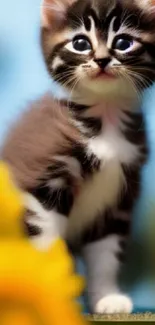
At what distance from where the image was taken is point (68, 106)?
1104mm

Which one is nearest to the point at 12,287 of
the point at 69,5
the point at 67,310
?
the point at 67,310

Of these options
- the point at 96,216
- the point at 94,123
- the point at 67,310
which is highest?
the point at 94,123

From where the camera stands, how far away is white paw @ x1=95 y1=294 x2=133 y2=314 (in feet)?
3.43

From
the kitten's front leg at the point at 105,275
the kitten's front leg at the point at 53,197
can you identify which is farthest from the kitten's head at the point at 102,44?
the kitten's front leg at the point at 105,275

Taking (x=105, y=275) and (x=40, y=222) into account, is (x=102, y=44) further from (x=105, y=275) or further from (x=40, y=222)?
(x=105, y=275)

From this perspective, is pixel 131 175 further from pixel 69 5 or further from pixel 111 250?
pixel 69 5

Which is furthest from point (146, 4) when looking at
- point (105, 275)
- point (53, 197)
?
point (105, 275)

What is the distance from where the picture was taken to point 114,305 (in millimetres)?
1052

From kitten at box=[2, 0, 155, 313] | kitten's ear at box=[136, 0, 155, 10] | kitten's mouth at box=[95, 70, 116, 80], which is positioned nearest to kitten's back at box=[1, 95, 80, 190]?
kitten at box=[2, 0, 155, 313]

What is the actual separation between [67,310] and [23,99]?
526 millimetres

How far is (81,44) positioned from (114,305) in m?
0.46

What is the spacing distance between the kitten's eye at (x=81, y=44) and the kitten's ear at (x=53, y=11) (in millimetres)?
56

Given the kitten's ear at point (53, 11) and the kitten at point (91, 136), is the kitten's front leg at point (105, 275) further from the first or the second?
the kitten's ear at point (53, 11)

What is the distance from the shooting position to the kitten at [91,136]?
103 cm
